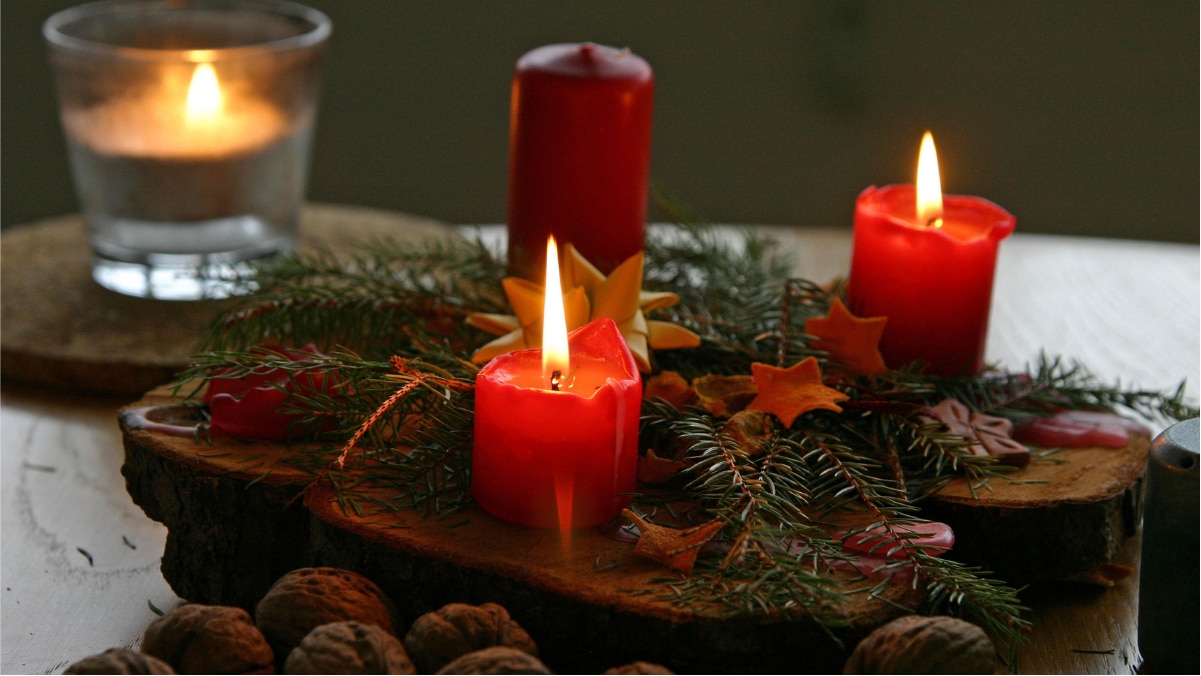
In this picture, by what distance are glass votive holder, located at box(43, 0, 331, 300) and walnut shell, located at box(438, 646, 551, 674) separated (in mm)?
548

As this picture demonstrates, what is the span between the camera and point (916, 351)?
28.4 inches

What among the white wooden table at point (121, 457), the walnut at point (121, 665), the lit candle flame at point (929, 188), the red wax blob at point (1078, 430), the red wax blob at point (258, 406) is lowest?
the white wooden table at point (121, 457)

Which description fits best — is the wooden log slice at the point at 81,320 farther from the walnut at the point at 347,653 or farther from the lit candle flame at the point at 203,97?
the walnut at the point at 347,653

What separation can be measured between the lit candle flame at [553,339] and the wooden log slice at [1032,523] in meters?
0.20

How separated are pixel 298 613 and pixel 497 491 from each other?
0.34 ft

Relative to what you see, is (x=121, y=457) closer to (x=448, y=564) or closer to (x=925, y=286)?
(x=448, y=564)

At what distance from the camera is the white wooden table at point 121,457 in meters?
0.59

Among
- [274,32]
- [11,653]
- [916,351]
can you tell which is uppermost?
[274,32]

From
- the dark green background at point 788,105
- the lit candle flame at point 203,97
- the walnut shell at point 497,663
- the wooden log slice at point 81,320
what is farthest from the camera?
the dark green background at point 788,105

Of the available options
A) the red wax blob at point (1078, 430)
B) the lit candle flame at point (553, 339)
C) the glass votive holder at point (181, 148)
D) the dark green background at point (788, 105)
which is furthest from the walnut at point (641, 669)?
the dark green background at point (788, 105)

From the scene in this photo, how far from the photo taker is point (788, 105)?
1874 mm

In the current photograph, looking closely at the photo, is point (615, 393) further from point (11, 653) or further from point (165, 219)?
point (165, 219)

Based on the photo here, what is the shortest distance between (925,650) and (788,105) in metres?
1.48

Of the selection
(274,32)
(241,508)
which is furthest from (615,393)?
(274,32)
